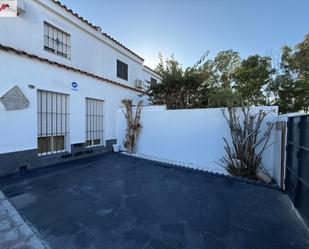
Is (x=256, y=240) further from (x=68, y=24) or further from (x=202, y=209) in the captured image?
(x=68, y=24)

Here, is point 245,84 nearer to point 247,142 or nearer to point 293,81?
point 293,81

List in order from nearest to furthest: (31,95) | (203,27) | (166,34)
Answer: (31,95)
(203,27)
(166,34)

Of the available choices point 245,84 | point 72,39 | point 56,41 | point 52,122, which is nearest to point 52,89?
point 52,122

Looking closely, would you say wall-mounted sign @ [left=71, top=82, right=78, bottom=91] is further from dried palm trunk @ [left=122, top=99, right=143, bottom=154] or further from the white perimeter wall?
the white perimeter wall

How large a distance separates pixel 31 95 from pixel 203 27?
8.41 m

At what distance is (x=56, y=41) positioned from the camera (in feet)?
22.8

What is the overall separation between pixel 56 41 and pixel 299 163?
29.6 ft

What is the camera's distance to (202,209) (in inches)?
121

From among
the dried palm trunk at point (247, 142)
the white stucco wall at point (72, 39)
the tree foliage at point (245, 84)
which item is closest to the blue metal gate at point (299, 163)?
the dried palm trunk at point (247, 142)

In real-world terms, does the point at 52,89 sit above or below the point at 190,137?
above

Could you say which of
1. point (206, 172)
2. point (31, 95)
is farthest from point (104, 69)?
point (206, 172)

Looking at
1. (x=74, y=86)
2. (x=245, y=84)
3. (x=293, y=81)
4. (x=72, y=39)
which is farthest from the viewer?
(x=245, y=84)

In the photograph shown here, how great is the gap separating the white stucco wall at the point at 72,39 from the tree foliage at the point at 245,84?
284cm

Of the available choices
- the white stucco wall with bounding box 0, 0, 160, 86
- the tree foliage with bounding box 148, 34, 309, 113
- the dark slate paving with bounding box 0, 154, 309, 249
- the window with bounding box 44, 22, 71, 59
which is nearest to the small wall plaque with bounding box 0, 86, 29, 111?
the white stucco wall with bounding box 0, 0, 160, 86
